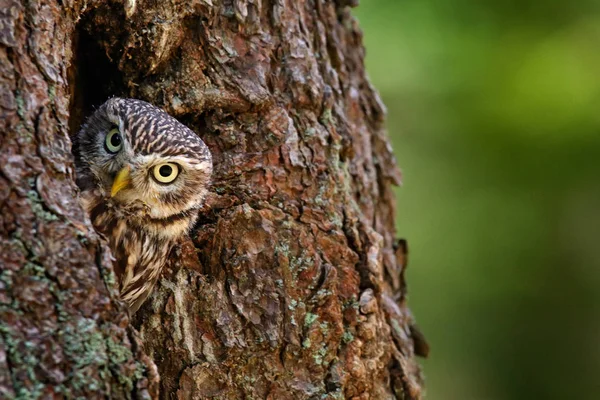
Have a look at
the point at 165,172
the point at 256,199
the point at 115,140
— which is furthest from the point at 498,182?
the point at 115,140

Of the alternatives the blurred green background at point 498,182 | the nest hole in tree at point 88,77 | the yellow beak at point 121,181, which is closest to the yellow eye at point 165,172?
the yellow beak at point 121,181

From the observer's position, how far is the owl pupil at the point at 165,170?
3098 mm

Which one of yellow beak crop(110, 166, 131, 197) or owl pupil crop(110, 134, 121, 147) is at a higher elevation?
owl pupil crop(110, 134, 121, 147)

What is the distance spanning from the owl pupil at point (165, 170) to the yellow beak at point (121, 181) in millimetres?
150

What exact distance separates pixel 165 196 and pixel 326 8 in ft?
3.98

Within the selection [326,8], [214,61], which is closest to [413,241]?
[326,8]

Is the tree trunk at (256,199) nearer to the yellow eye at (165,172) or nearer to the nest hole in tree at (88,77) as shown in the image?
the nest hole in tree at (88,77)

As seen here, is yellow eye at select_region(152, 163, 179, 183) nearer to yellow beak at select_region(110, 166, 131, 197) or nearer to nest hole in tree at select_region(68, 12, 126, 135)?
yellow beak at select_region(110, 166, 131, 197)

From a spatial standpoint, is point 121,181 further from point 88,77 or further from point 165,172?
point 88,77

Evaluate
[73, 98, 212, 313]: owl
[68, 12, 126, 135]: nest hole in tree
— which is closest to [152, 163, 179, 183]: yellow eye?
[73, 98, 212, 313]: owl

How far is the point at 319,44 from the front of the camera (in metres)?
3.58

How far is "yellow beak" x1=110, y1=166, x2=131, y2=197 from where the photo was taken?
2963 mm

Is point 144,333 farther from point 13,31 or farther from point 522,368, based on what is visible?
point 522,368

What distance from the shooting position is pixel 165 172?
10.2ft
